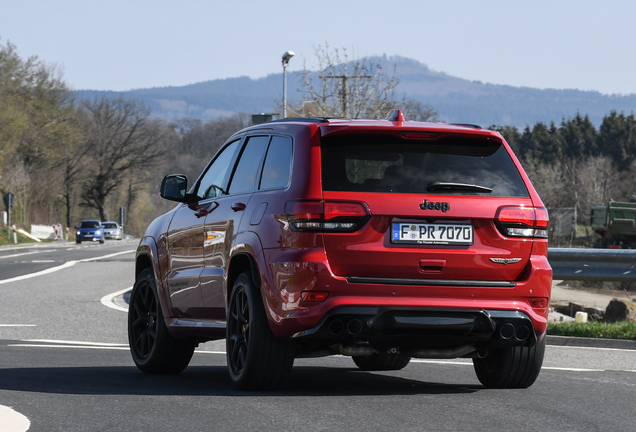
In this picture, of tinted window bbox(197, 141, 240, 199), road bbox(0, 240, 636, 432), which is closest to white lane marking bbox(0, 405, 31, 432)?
road bbox(0, 240, 636, 432)

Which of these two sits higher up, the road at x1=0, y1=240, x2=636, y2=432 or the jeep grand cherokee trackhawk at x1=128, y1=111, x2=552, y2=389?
the jeep grand cherokee trackhawk at x1=128, y1=111, x2=552, y2=389

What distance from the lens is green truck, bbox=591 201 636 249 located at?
1951 inches

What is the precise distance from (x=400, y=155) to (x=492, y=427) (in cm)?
199

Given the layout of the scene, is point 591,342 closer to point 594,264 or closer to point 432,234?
point 594,264

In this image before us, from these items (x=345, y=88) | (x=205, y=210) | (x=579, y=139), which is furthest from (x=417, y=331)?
(x=579, y=139)

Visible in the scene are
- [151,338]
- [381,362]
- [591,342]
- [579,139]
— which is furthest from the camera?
[579,139]

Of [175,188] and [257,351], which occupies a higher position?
[175,188]

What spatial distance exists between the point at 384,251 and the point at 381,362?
2.69 meters

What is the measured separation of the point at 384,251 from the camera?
24.5 ft

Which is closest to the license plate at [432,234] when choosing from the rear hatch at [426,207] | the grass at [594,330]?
the rear hatch at [426,207]

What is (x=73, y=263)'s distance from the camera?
35.9 metres

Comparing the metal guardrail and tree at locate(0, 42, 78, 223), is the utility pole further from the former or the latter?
tree at locate(0, 42, 78, 223)

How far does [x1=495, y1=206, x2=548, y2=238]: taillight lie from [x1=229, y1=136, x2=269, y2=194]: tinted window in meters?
1.73

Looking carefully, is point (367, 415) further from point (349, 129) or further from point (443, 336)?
point (349, 129)
